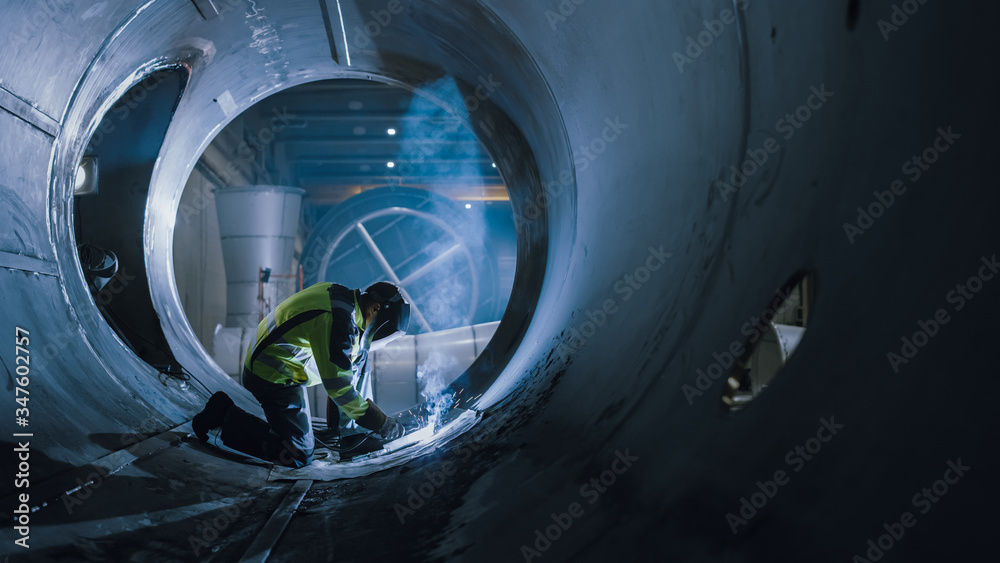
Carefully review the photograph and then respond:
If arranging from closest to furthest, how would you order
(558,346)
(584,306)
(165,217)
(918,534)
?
(918,534) → (584,306) → (558,346) → (165,217)


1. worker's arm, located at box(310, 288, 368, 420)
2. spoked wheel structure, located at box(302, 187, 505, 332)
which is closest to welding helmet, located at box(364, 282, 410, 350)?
worker's arm, located at box(310, 288, 368, 420)

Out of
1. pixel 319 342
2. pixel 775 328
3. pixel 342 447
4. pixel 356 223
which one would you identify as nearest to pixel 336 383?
pixel 319 342

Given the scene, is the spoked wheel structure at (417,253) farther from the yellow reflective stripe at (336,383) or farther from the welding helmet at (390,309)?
the yellow reflective stripe at (336,383)

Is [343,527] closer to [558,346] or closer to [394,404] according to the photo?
[558,346]

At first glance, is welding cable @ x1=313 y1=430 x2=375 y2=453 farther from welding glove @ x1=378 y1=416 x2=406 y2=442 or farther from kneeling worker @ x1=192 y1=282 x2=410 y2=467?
kneeling worker @ x1=192 y1=282 x2=410 y2=467

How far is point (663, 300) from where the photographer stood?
1.60 metres

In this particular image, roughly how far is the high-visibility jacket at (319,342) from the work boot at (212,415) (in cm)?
28

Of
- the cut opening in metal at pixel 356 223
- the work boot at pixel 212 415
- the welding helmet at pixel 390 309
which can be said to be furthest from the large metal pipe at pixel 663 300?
the cut opening in metal at pixel 356 223

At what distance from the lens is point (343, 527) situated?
1.96 m

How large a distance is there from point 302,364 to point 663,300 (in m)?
2.68

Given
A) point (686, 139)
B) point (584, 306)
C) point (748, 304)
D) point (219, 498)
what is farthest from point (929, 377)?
point (219, 498)

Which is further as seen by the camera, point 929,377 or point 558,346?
point 558,346

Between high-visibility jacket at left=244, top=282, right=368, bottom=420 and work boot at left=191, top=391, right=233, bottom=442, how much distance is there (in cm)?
28

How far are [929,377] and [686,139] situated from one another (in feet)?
2.92
